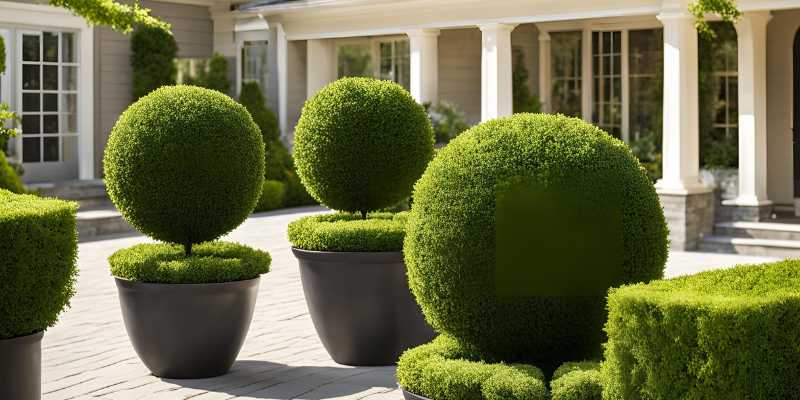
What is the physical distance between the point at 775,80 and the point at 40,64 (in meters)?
11.2

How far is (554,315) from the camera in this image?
4.84 metres

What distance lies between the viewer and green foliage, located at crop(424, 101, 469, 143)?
60.9 feet

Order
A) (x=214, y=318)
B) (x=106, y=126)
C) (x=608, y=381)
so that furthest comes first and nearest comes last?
1. (x=106, y=126)
2. (x=214, y=318)
3. (x=608, y=381)

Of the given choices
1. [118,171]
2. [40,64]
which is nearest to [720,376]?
[118,171]

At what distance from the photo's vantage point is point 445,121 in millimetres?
→ 18703

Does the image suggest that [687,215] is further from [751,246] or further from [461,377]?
[461,377]

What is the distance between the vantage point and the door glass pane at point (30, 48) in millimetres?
17906

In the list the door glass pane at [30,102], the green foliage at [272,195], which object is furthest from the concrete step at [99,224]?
the green foliage at [272,195]

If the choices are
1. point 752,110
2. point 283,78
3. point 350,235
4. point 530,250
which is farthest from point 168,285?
point 283,78

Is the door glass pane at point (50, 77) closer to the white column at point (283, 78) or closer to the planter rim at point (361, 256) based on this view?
the white column at point (283, 78)

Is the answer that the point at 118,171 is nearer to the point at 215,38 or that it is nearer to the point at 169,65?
the point at 169,65

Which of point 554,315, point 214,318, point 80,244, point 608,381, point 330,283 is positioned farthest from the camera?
point 80,244

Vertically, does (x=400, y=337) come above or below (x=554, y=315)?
below

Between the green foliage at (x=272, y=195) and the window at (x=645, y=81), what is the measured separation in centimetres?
592
